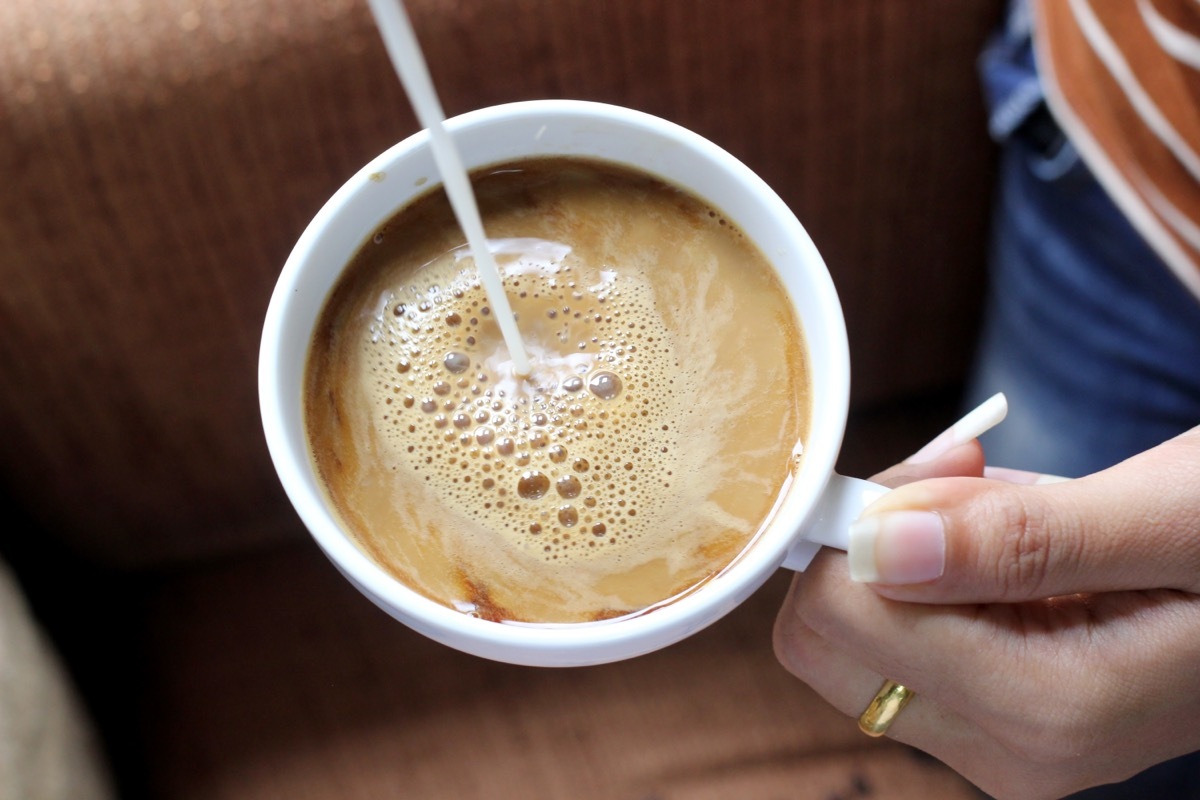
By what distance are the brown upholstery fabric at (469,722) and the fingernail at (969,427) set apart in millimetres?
299

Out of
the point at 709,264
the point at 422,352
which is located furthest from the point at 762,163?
the point at 422,352

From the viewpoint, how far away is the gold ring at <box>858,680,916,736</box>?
61 cm

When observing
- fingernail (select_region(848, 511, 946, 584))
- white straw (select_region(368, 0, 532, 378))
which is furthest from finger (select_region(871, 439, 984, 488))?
white straw (select_region(368, 0, 532, 378))

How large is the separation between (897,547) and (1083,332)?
0.34 meters

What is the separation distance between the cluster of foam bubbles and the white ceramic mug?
0.15 feet

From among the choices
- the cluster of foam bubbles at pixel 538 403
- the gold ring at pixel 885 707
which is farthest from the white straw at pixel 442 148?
the gold ring at pixel 885 707

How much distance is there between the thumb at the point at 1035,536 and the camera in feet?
1.54

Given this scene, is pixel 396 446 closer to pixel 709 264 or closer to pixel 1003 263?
pixel 709 264

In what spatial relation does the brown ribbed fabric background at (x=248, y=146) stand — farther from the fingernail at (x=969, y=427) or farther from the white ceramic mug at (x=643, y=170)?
the fingernail at (x=969, y=427)

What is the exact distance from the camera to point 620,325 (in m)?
0.54

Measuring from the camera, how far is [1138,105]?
0.59 m

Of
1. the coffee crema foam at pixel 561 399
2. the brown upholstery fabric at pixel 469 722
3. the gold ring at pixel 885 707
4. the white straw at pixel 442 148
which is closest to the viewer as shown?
the white straw at pixel 442 148

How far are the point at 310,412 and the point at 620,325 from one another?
17 cm

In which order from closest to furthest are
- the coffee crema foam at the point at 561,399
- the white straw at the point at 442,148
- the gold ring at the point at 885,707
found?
the white straw at the point at 442,148, the coffee crema foam at the point at 561,399, the gold ring at the point at 885,707
